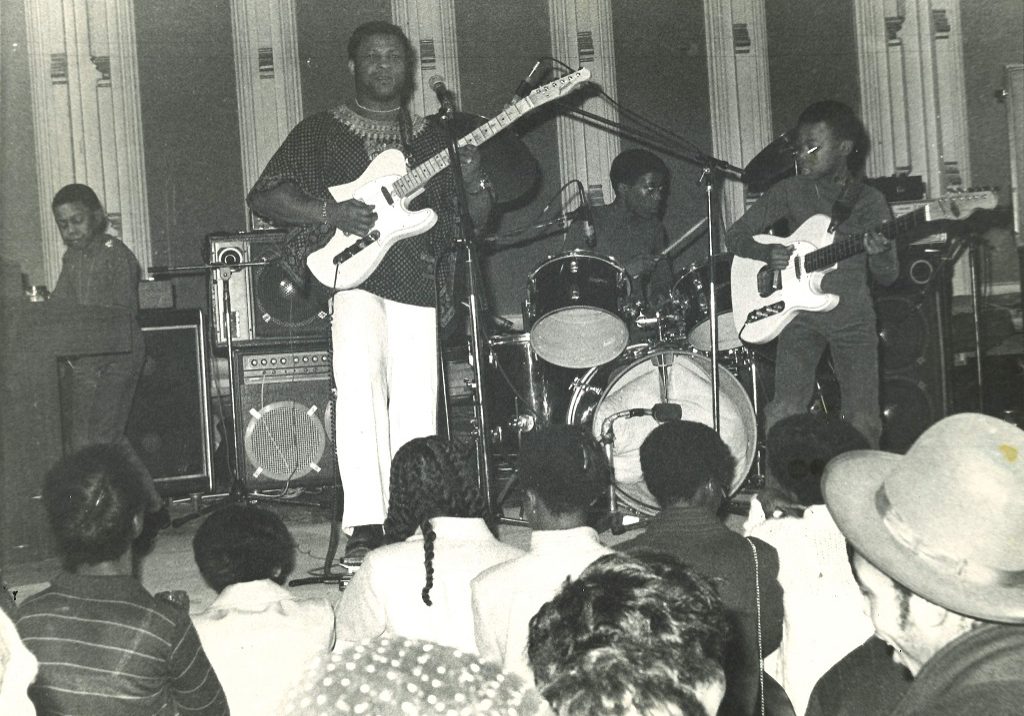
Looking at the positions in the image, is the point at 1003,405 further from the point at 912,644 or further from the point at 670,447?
the point at 912,644

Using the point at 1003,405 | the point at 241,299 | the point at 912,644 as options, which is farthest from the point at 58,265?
the point at 912,644

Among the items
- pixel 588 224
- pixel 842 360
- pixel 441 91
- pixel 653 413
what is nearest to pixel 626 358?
pixel 653 413

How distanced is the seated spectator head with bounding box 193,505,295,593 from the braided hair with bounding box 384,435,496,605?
0.41m

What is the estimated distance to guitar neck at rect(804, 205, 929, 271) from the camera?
4379 mm

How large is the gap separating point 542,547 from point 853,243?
2.89 m

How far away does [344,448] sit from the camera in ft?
12.8

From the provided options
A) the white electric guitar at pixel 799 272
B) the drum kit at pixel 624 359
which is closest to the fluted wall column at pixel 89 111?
the drum kit at pixel 624 359

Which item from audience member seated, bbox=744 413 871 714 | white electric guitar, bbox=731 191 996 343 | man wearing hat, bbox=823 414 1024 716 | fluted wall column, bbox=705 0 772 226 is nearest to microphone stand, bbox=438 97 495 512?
audience member seated, bbox=744 413 871 714

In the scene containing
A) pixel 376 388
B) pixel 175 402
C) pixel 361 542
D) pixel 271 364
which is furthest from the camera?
pixel 271 364

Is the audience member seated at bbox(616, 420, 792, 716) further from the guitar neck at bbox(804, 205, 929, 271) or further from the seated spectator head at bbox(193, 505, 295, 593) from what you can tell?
the guitar neck at bbox(804, 205, 929, 271)

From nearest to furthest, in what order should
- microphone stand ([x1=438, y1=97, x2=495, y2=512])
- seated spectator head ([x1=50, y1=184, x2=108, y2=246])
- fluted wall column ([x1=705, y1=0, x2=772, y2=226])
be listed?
microphone stand ([x1=438, y1=97, x2=495, y2=512])
seated spectator head ([x1=50, y1=184, x2=108, y2=246])
fluted wall column ([x1=705, y1=0, x2=772, y2=226])

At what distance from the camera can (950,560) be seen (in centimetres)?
145

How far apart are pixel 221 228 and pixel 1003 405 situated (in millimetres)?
5149

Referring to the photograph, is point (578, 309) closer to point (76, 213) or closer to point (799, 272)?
point (799, 272)
